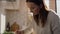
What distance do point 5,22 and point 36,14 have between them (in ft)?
5.33

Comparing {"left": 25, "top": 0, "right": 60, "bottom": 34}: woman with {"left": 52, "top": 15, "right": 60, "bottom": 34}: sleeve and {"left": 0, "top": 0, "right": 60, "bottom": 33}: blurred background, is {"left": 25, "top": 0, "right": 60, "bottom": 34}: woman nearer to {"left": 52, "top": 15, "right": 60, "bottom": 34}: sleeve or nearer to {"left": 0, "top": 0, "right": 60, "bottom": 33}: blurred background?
{"left": 52, "top": 15, "right": 60, "bottom": 34}: sleeve

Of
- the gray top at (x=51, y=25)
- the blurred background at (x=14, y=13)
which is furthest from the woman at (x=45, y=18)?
the blurred background at (x=14, y=13)

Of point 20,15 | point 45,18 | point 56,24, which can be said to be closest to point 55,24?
point 56,24

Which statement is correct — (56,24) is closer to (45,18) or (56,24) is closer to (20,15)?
(45,18)

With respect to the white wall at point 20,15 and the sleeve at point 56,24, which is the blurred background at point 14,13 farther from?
the sleeve at point 56,24

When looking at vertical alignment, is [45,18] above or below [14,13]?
above

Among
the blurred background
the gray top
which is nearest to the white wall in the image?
the blurred background

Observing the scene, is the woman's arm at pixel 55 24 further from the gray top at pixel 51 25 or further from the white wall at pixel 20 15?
the white wall at pixel 20 15

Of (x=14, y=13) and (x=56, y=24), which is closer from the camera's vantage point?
(x=56, y=24)

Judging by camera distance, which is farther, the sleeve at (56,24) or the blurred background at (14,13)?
the blurred background at (14,13)

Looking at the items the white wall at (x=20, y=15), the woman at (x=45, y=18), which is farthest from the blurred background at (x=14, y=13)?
the woman at (x=45, y=18)

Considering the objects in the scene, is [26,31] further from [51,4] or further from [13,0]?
[13,0]

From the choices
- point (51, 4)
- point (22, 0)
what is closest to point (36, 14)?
point (51, 4)

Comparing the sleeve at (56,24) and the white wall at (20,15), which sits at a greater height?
the sleeve at (56,24)
